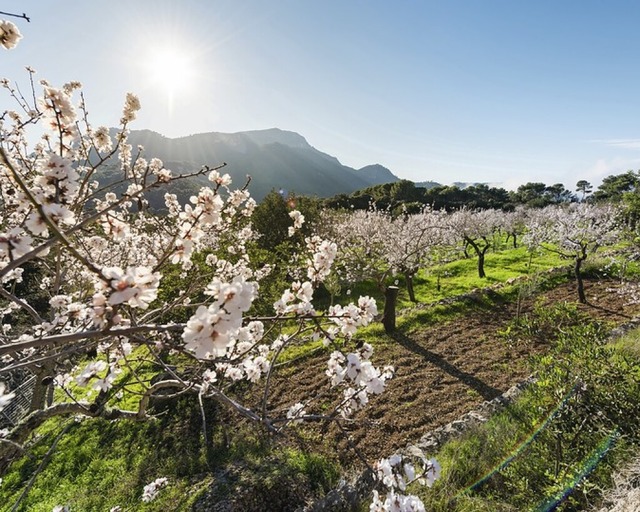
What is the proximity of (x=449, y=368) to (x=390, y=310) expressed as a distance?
2.58m

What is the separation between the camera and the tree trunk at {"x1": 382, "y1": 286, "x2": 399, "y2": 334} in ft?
32.9

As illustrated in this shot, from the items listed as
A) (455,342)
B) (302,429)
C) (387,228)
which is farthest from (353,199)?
(302,429)

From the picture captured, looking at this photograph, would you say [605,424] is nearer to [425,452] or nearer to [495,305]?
[425,452]

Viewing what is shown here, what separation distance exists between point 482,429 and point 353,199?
152ft

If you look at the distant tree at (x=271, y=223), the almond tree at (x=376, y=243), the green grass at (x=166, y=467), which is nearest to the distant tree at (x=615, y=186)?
the almond tree at (x=376, y=243)

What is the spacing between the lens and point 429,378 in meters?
7.58

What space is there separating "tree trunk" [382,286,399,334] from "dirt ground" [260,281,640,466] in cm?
46

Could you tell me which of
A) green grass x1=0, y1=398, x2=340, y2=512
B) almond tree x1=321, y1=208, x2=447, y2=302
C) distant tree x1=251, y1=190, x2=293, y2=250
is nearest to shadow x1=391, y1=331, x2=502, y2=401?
green grass x1=0, y1=398, x2=340, y2=512

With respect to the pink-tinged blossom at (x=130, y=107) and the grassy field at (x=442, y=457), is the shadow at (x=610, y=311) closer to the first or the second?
the grassy field at (x=442, y=457)

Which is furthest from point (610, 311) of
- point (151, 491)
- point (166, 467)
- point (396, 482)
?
point (151, 491)

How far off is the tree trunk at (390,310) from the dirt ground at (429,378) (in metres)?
0.46

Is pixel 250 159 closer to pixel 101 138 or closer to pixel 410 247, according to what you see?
pixel 410 247

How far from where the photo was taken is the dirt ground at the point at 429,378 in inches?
235

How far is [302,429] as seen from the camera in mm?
6230
